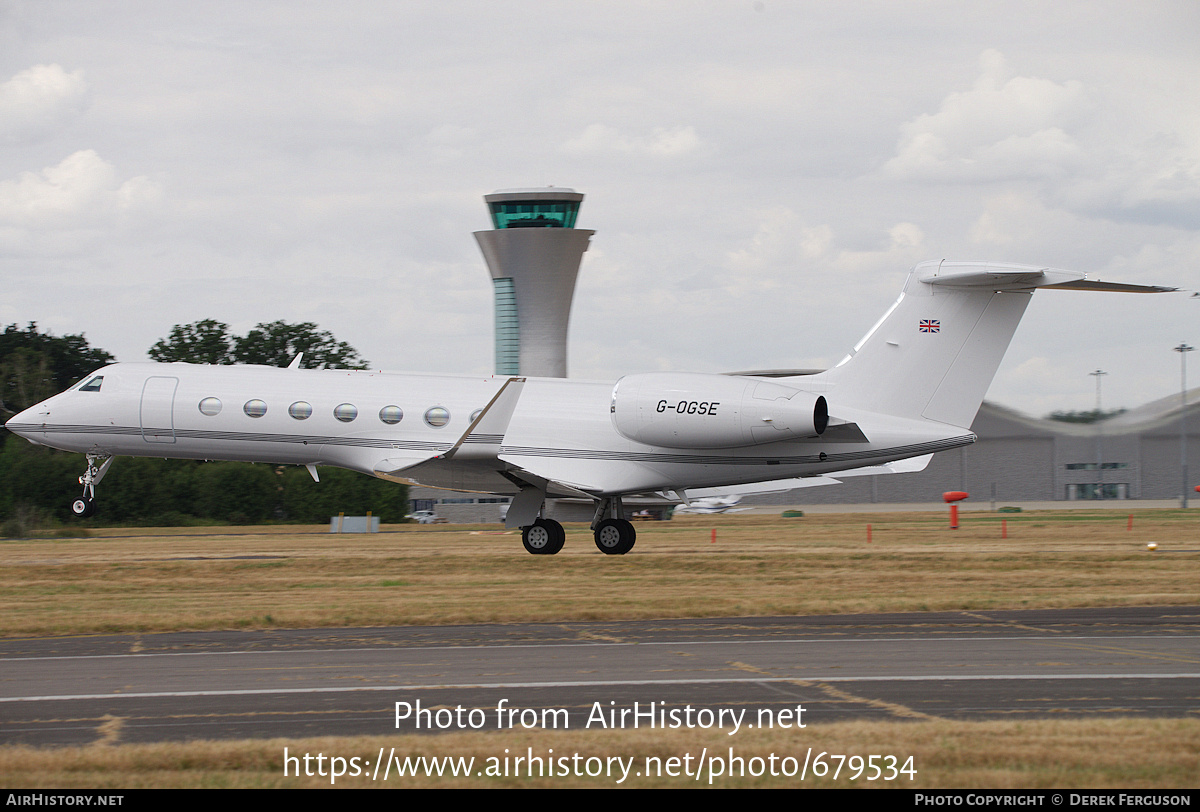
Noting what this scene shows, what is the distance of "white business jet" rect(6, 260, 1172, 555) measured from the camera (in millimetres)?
18672

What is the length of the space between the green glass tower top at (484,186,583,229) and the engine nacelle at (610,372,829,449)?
4980 centimetres

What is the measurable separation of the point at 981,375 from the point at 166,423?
1460 cm

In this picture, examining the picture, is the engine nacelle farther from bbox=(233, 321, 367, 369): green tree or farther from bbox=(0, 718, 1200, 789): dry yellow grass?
bbox=(233, 321, 367, 369): green tree

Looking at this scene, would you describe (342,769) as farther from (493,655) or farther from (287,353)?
(287,353)

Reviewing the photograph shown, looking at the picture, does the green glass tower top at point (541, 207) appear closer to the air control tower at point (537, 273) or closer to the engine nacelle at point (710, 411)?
the air control tower at point (537, 273)

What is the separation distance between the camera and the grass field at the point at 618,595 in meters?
6.53

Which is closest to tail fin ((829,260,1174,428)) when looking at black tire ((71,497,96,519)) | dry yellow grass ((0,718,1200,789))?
dry yellow grass ((0,718,1200,789))

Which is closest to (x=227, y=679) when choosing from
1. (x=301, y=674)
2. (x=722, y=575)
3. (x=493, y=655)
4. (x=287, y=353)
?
(x=301, y=674)

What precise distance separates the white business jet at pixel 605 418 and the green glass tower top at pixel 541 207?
4718 cm

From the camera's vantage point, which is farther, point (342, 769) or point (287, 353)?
point (287, 353)

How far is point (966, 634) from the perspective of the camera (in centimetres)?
1164

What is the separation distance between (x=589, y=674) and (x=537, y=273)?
59.6 meters

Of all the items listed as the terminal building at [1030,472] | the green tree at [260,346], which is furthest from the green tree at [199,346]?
the terminal building at [1030,472]

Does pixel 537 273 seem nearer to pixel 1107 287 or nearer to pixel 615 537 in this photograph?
pixel 615 537
